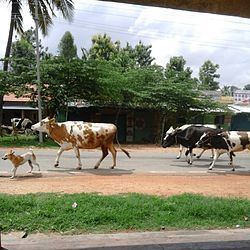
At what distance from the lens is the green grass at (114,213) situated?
288 inches

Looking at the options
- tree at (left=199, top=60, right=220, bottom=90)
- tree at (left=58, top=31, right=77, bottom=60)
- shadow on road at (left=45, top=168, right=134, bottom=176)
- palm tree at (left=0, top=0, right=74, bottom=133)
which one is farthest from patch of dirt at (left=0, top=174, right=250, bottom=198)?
tree at (left=199, top=60, right=220, bottom=90)

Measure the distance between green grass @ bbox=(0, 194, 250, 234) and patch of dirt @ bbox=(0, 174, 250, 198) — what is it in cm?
125

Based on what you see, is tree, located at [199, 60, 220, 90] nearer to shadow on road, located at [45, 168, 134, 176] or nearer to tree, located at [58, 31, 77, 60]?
tree, located at [58, 31, 77, 60]

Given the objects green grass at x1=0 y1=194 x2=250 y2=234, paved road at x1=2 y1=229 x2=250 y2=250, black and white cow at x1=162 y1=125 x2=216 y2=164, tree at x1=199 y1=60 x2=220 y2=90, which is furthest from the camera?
tree at x1=199 y1=60 x2=220 y2=90

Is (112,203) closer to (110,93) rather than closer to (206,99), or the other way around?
(110,93)

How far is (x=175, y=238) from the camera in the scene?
678 cm

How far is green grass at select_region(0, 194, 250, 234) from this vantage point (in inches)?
288

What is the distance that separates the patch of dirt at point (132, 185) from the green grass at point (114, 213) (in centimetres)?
125

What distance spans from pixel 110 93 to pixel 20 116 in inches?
597

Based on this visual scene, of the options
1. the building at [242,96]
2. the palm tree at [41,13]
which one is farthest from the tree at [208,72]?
the palm tree at [41,13]

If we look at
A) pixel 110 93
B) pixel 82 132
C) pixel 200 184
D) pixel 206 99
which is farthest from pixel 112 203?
pixel 206 99

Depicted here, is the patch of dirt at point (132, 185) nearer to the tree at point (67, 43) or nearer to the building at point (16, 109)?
the building at point (16, 109)

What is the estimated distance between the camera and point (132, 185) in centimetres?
1148

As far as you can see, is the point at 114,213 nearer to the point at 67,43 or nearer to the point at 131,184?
the point at 131,184
